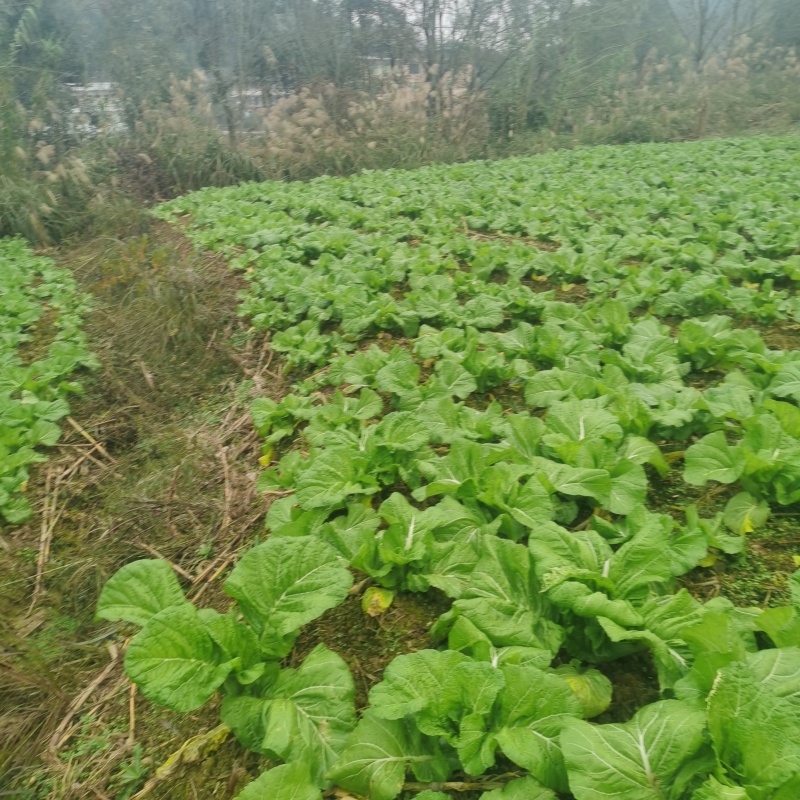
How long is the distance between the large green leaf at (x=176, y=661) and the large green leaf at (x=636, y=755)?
842 millimetres

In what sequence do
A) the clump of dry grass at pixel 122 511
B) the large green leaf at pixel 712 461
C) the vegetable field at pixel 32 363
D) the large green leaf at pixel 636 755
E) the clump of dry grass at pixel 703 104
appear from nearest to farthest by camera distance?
the large green leaf at pixel 636 755
the clump of dry grass at pixel 122 511
the large green leaf at pixel 712 461
the vegetable field at pixel 32 363
the clump of dry grass at pixel 703 104

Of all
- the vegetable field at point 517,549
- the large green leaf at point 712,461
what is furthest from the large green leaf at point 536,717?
the large green leaf at point 712,461

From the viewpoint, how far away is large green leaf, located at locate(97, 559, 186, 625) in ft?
4.91

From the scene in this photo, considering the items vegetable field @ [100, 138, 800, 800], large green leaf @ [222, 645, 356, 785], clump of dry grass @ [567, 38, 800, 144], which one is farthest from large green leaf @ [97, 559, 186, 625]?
clump of dry grass @ [567, 38, 800, 144]

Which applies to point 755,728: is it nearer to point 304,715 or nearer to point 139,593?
point 304,715

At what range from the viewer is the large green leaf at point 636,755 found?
1.09m

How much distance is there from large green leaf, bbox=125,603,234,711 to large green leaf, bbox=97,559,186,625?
0.32 ft

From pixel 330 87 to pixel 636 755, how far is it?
16.2 metres

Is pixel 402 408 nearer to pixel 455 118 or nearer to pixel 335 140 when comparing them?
pixel 335 140

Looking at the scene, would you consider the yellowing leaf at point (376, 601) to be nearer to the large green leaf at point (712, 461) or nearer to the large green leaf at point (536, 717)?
the large green leaf at point (536, 717)

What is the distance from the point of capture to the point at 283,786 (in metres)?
1.18

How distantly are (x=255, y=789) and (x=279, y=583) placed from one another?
520 mm

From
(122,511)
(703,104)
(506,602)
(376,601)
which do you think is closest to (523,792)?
(506,602)

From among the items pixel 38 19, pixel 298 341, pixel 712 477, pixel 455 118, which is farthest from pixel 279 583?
pixel 38 19
